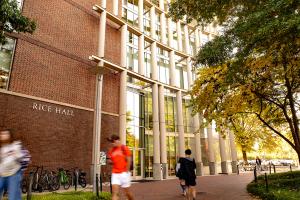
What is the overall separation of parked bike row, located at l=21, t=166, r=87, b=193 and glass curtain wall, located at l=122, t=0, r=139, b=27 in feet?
51.1

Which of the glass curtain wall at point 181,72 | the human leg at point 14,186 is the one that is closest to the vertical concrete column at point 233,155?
the glass curtain wall at point 181,72

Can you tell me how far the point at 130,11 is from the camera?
27531mm

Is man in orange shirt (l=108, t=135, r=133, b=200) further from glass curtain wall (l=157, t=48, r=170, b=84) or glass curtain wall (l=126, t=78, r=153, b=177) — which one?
glass curtain wall (l=157, t=48, r=170, b=84)

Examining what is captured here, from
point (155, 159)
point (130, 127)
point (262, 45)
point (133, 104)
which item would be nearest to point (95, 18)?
point (133, 104)

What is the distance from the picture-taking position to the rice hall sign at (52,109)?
16.6m

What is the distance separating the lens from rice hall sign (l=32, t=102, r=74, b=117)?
16.6 meters

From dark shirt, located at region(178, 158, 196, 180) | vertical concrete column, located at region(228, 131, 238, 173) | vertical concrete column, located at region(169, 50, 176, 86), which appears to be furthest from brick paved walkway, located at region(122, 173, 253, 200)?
vertical concrete column, located at region(228, 131, 238, 173)

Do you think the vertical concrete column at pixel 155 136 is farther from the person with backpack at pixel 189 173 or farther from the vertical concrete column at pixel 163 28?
the person with backpack at pixel 189 173

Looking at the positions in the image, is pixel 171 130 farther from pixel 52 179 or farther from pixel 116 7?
pixel 52 179

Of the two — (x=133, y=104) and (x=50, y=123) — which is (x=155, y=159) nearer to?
(x=133, y=104)

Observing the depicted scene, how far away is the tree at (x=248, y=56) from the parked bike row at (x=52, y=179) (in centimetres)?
823

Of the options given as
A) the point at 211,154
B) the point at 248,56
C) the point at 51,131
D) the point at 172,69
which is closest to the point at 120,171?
the point at 248,56

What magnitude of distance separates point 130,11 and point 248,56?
19138 millimetres

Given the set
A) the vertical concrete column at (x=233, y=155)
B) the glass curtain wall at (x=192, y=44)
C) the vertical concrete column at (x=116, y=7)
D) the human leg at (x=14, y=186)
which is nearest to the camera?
the human leg at (x=14, y=186)
